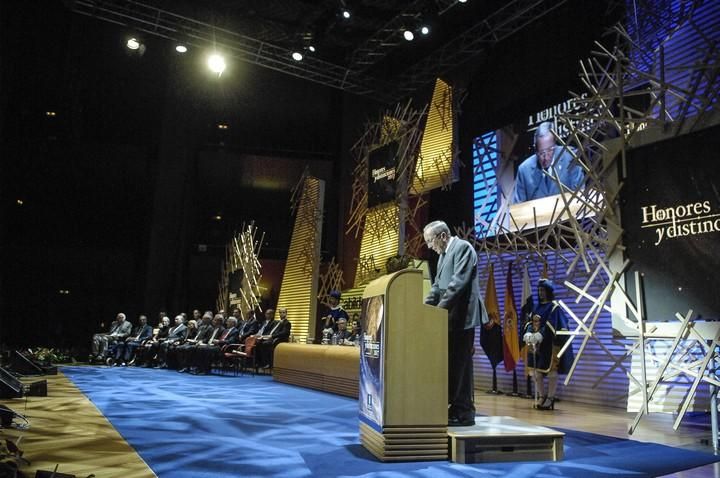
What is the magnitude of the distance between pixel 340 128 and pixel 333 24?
4571 mm

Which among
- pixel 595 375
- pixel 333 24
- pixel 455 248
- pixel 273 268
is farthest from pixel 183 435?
pixel 273 268

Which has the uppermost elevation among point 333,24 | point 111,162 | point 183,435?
point 333,24

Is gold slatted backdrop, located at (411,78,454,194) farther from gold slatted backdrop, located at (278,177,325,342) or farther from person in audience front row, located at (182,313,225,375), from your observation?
person in audience front row, located at (182,313,225,375)

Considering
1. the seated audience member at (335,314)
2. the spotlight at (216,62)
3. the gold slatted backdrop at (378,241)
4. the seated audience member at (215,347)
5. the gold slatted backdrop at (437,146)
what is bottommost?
the seated audience member at (215,347)

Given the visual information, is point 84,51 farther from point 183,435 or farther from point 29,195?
point 183,435

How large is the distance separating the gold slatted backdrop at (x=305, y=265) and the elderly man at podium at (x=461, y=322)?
755 cm

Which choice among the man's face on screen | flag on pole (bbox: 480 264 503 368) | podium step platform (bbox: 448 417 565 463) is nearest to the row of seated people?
flag on pole (bbox: 480 264 503 368)

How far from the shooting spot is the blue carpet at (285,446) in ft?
9.95

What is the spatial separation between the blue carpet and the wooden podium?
13cm

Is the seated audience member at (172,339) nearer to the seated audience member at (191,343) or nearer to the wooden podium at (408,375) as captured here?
the seated audience member at (191,343)

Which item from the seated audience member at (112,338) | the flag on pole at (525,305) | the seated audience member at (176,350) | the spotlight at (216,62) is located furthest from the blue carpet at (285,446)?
the seated audience member at (112,338)

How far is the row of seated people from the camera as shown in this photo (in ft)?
35.2

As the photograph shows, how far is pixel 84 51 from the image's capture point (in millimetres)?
14797

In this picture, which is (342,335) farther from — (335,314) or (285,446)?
(285,446)
